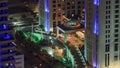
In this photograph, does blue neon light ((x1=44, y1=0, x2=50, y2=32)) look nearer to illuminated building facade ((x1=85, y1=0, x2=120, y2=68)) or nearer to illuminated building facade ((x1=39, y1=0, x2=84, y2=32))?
illuminated building facade ((x1=39, y1=0, x2=84, y2=32))

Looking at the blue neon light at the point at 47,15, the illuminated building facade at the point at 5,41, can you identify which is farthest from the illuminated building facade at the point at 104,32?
the blue neon light at the point at 47,15

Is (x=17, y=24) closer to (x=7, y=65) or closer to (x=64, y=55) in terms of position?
(x=64, y=55)

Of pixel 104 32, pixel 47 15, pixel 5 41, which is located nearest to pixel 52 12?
pixel 47 15

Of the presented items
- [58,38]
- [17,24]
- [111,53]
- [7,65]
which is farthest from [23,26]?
[7,65]

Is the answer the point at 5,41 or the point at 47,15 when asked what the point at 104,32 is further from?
the point at 47,15

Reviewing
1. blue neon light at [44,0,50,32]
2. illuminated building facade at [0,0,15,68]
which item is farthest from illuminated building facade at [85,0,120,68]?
blue neon light at [44,0,50,32]

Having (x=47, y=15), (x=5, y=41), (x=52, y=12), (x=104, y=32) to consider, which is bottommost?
(x=104, y=32)
